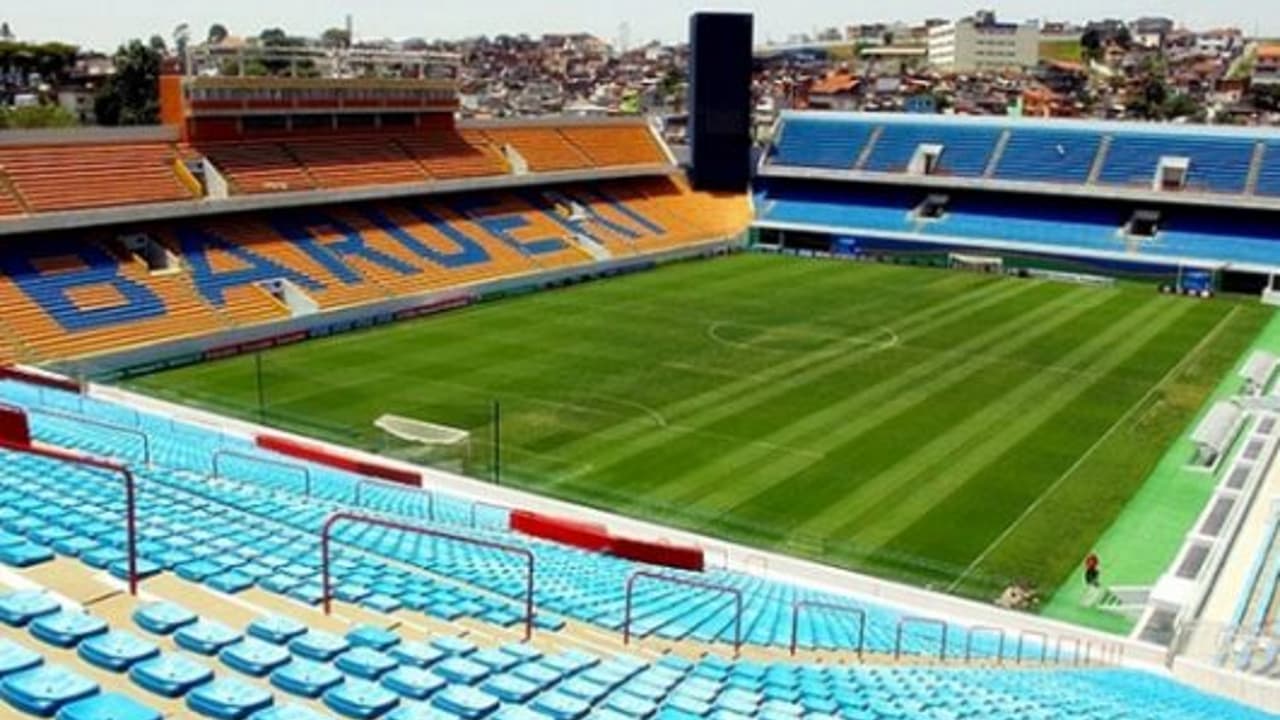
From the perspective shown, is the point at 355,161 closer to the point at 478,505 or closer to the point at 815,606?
the point at 478,505

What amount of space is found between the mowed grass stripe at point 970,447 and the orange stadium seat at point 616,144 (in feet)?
98.1

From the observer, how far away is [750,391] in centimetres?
3403

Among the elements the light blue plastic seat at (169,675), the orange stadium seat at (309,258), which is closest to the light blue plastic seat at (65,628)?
the light blue plastic seat at (169,675)

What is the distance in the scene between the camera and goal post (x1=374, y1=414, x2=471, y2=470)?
27672mm

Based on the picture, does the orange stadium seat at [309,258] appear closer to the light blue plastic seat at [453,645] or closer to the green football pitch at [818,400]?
the green football pitch at [818,400]

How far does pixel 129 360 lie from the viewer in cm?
3556

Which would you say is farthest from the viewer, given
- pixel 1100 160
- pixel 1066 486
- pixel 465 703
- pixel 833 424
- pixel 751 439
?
pixel 1100 160

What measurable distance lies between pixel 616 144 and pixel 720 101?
6.08 metres

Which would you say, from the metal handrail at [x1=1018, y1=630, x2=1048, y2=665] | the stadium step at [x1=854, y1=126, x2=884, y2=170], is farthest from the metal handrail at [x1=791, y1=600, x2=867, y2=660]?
the stadium step at [x1=854, y1=126, x2=884, y2=170]

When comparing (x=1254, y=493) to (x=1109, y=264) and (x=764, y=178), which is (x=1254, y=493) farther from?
(x=764, y=178)

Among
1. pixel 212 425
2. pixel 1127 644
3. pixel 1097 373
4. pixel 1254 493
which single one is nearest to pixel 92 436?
pixel 212 425

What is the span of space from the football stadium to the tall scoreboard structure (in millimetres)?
220

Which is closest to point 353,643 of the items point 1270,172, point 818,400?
point 818,400

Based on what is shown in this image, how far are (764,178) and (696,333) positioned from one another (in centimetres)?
2717
